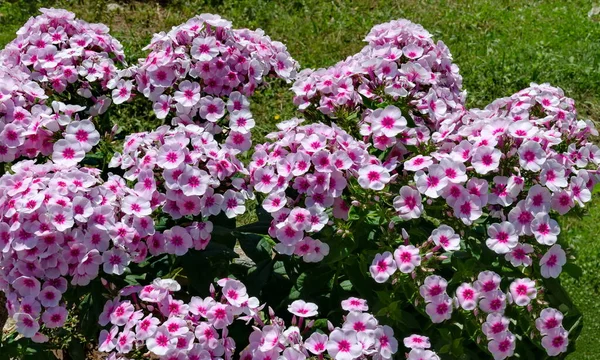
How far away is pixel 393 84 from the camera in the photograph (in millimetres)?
3051

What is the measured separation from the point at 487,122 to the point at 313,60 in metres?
4.10

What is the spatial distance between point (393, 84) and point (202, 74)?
612 mm

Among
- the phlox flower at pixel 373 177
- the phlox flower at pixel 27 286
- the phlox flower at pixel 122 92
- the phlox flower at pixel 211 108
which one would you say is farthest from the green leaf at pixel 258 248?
the phlox flower at pixel 27 286

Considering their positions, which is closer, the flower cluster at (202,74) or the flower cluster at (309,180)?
the flower cluster at (309,180)

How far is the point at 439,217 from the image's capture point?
9.23 ft

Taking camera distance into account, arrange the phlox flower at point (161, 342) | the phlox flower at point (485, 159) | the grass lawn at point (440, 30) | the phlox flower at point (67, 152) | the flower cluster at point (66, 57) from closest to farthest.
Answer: the phlox flower at point (161, 342), the phlox flower at point (485, 159), the phlox flower at point (67, 152), the flower cluster at point (66, 57), the grass lawn at point (440, 30)

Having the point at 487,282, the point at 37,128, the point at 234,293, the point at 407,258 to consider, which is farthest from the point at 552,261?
the point at 37,128

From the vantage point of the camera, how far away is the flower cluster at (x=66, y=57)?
3139 mm

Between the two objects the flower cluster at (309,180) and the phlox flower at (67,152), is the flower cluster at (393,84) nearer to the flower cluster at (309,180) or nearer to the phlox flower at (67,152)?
the flower cluster at (309,180)

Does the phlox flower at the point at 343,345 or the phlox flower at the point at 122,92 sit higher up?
the phlox flower at the point at 122,92

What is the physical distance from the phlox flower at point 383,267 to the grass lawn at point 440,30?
342 cm

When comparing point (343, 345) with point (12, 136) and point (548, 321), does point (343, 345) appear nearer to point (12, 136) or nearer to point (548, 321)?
point (548, 321)

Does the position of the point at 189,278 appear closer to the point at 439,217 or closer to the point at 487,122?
the point at 439,217

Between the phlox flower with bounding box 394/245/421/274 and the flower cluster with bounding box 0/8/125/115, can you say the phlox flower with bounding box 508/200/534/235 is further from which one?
the flower cluster with bounding box 0/8/125/115
